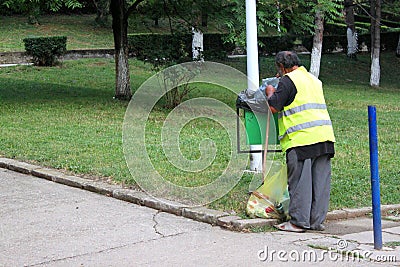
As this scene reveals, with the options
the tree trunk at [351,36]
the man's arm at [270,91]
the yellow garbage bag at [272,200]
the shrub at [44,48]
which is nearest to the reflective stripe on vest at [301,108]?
the man's arm at [270,91]

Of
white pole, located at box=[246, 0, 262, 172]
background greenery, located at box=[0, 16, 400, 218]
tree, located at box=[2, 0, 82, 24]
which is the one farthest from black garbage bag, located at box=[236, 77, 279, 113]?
tree, located at box=[2, 0, 82, 24]

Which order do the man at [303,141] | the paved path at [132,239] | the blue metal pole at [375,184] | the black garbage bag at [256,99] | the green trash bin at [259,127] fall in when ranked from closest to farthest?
the paved path at [132,239] < the blue metal pole at [375,184] < the man at [303,141] < the black garbage bag at [256,99] < the green trash bin at [259,127]

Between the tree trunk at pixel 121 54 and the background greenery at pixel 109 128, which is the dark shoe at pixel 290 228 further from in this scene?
the tree trunk at pixel 121 54

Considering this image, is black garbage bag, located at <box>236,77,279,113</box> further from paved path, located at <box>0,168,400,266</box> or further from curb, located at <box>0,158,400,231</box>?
paved path, located at <box>0,168,400,266</box>

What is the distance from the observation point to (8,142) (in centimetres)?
1162

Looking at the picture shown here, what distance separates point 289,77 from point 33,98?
1231 cm

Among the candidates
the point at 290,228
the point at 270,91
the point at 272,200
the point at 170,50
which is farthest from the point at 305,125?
the point at 170,50

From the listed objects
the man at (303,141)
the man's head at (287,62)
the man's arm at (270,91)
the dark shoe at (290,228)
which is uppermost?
the man's head at (287,62)

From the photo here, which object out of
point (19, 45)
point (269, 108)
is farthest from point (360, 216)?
point (19, 45)

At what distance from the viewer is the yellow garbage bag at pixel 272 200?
7094 mm

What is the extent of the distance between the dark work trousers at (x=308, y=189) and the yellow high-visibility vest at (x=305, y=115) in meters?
0.17

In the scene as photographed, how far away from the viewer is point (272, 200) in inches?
283

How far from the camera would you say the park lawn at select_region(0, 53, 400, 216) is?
29.1 feet

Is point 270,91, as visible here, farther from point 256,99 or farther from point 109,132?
point 109,132
